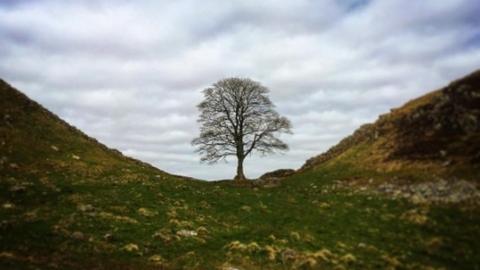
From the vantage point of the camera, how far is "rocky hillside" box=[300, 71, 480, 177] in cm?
3822

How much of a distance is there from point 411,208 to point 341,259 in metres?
9.53

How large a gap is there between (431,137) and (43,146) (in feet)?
134

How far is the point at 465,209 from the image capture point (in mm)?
30953

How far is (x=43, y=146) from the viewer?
173 ft

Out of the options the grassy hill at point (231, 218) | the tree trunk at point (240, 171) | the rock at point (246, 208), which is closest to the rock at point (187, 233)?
the grassy hill at point (231, 218)

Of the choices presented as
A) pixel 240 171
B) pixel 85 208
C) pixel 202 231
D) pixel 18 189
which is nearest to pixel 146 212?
pixel 85 208

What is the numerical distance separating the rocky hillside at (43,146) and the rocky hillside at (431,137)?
25539 millimetres

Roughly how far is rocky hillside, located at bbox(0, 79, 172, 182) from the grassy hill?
0.28 meters

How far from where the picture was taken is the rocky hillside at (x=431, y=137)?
38219mm

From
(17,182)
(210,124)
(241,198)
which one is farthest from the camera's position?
(210,124)

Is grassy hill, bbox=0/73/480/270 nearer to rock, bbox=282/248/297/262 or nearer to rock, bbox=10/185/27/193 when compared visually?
rock, bbox=282/248/297/262

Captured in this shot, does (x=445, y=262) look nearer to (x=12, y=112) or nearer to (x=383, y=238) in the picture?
(x=383, y=238)

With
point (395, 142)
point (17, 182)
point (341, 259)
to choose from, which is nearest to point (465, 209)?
point (341, 259)

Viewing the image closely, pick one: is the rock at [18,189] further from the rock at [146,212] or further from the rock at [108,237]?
the rock at [108,237]
